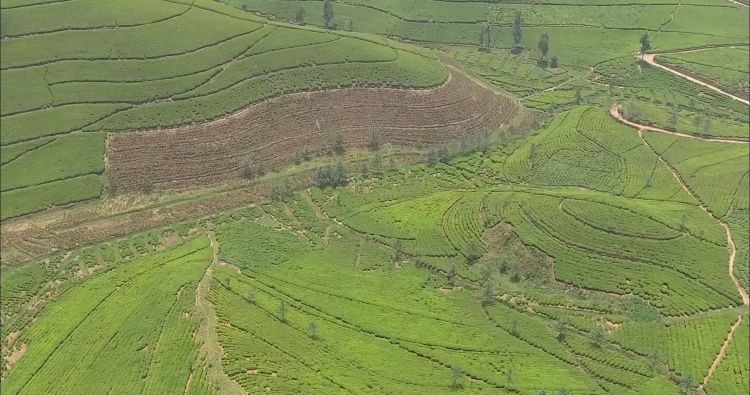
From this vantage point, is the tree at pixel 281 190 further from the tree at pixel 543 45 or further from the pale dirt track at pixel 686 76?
the pale dirt track at pixel 686 76

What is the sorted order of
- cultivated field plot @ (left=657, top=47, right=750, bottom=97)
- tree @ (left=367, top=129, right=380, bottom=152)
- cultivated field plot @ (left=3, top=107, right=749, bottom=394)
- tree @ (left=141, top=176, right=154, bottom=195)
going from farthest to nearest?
cultivated field plot @ (left=657, top=47, right=750, bottom=97) → tree @ (left=367, top=129, right=380, bottom=152) → tree @ (left=141, top=176, right=154, bottom=195) → cultivated field plot @ (left=3, top=107, right=749, bottom=394)

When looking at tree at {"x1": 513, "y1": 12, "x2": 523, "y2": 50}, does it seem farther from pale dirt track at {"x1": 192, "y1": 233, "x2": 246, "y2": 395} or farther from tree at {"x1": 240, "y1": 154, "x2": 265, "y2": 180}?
pale dirt track at {"x1": 192, "y1": 233, "x2": 246, "y2": 395}

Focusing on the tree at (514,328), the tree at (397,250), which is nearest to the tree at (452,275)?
the tree at (397,250)

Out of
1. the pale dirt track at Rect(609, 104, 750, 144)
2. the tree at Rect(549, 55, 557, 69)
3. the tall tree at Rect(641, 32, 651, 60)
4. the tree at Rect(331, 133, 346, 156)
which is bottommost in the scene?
the tree at Rect(331, 133, 346, 156)

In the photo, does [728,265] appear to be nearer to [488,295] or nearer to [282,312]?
[488,295]

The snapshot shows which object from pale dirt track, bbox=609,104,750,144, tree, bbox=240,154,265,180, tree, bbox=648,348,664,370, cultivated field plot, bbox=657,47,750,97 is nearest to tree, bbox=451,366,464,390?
tree, bbox=648,348,664,370

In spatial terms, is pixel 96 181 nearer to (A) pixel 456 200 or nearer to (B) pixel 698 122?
(A) pixel 456 200

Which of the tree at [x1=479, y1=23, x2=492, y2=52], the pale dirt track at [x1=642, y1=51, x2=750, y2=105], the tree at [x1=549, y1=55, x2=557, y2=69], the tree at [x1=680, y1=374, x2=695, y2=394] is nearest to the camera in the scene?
the tree at [x1=680, y1=374, x2=695, y2=394]
